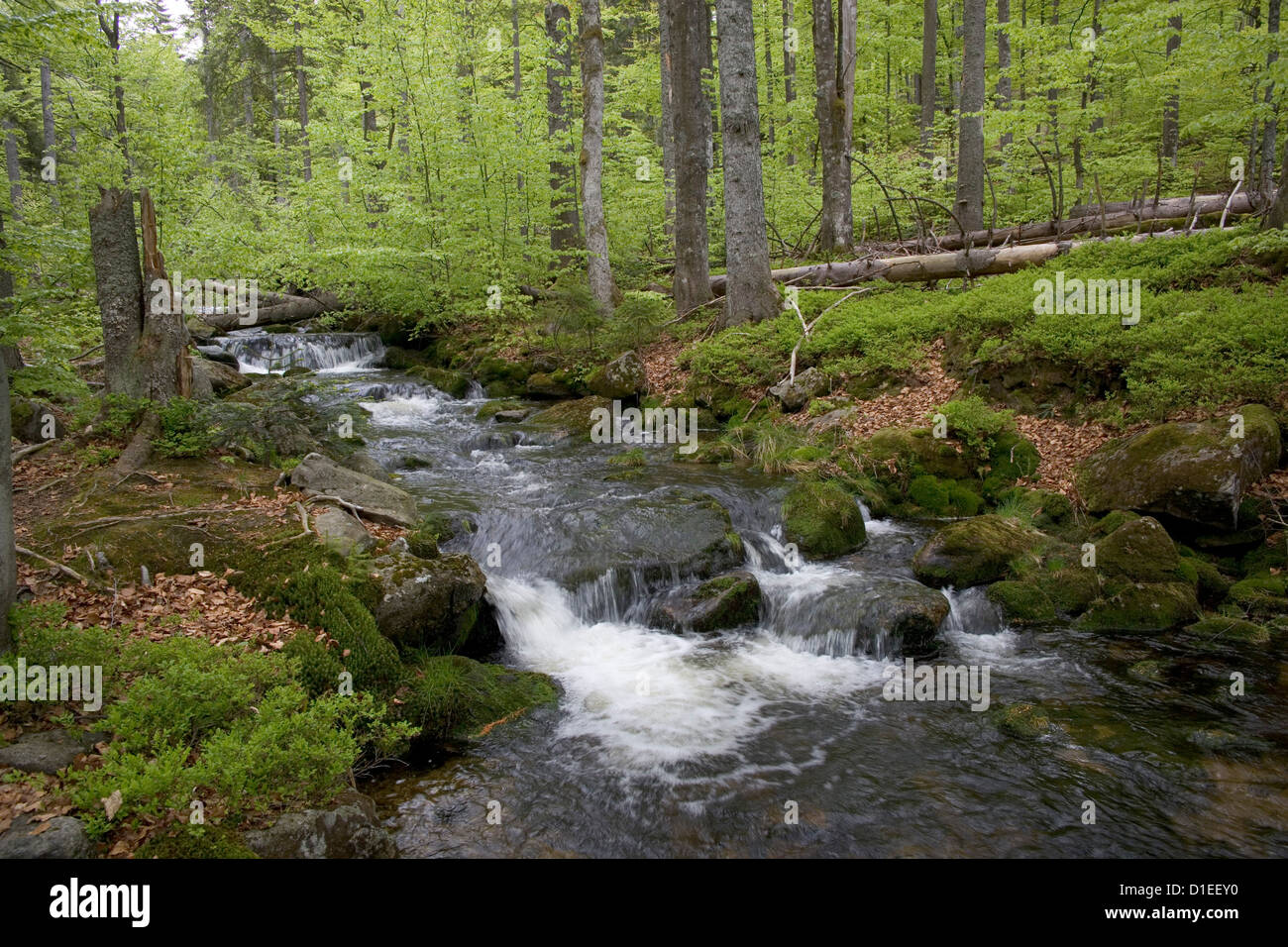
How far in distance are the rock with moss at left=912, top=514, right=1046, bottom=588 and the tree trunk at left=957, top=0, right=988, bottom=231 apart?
34.1 feet

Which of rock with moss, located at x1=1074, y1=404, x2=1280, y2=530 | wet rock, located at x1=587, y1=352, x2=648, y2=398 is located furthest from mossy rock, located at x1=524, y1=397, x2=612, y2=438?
rock with moss, located at x1=1074, y1=404, x2=1280, y2=530

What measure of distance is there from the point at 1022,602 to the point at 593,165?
13404mm

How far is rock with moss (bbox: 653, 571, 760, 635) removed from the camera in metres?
7.79

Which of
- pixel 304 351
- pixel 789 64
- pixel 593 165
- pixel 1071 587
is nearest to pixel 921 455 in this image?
pixel 1071 587

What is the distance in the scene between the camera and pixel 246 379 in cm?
1409

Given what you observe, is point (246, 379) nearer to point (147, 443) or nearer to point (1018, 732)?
point (147, 443)

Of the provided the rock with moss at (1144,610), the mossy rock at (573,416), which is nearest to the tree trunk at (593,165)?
the mossy rock at (573,416)

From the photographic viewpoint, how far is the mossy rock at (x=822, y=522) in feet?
29.7

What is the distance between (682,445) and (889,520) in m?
3.85

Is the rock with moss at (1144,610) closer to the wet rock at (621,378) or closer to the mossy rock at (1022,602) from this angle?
the mossy rock at (1022,602)

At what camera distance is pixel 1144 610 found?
7.37 metres

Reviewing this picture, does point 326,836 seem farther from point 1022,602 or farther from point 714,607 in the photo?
point 1022,602

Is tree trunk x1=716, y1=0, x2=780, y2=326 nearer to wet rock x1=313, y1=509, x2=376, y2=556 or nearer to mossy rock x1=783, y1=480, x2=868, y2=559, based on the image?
mossy rock x1=783, y1=480, x2=868, y2=559
